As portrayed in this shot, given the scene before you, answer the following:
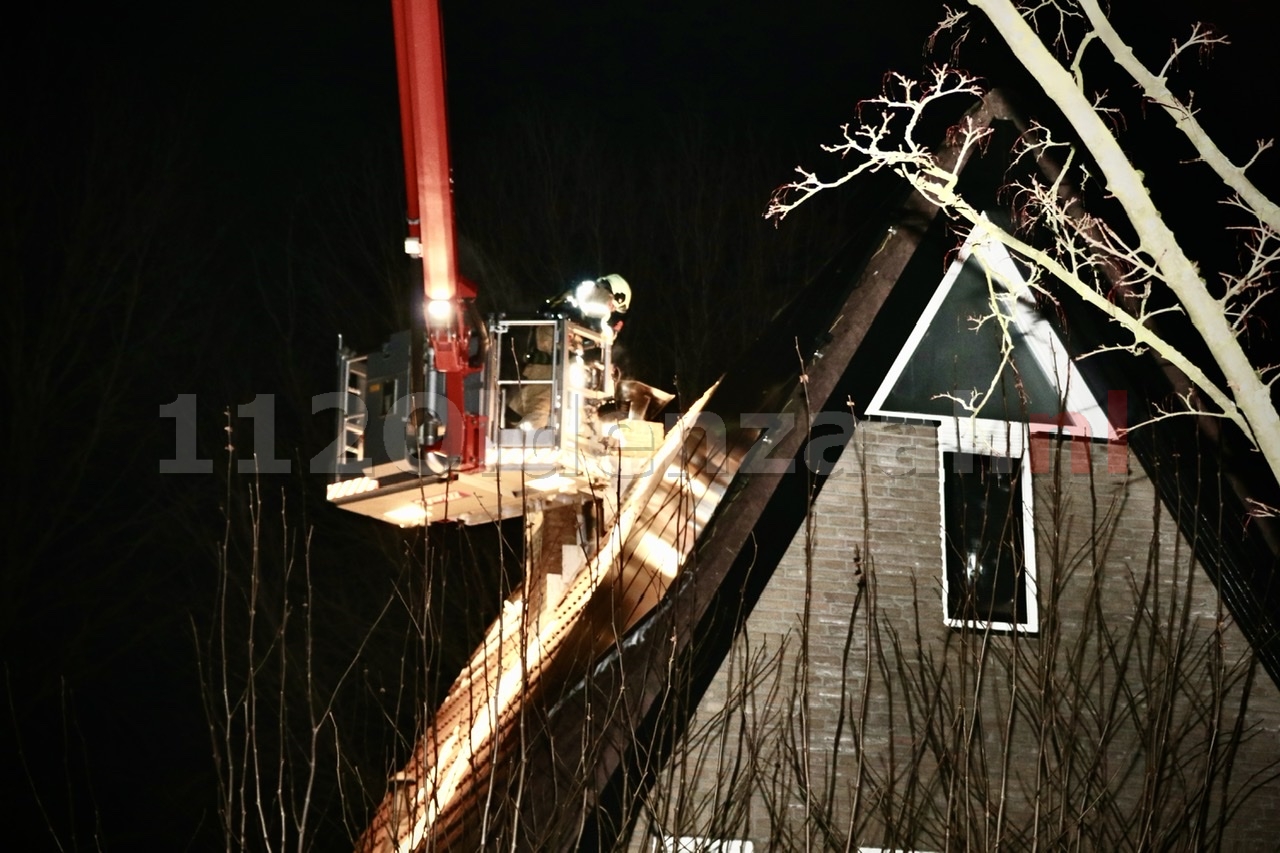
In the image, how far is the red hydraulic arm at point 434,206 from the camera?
1130cm

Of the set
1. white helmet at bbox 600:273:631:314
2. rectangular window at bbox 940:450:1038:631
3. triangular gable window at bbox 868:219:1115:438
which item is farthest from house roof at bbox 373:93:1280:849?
white helmet at bbox 600:273:631:314

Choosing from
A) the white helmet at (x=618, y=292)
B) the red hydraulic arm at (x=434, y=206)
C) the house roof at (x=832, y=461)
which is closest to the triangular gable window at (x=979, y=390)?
the house roof at (x=832, y=461)

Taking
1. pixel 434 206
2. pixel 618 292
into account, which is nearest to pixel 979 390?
pixel 618 292

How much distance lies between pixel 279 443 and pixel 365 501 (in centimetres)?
1091

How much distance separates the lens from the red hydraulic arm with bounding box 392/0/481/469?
11.3 meters

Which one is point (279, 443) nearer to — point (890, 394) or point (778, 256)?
point (778, 256)

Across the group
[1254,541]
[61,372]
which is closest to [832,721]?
[1254,541]

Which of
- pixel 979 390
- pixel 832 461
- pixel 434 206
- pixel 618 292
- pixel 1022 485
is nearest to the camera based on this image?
pixel 1022 485

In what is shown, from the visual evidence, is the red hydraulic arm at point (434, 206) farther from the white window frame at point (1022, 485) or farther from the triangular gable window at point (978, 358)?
the white window frame at point (1022, 485)

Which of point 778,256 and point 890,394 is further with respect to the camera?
point 778,256

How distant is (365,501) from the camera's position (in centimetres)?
1294

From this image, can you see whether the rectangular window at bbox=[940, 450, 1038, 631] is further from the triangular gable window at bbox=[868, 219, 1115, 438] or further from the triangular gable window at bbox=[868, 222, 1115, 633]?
the triangular gable window at bbox=[868, 219, 1115, 438]

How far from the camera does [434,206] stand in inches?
472

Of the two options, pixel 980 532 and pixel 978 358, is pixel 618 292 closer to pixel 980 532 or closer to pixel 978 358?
pixel 978 358
